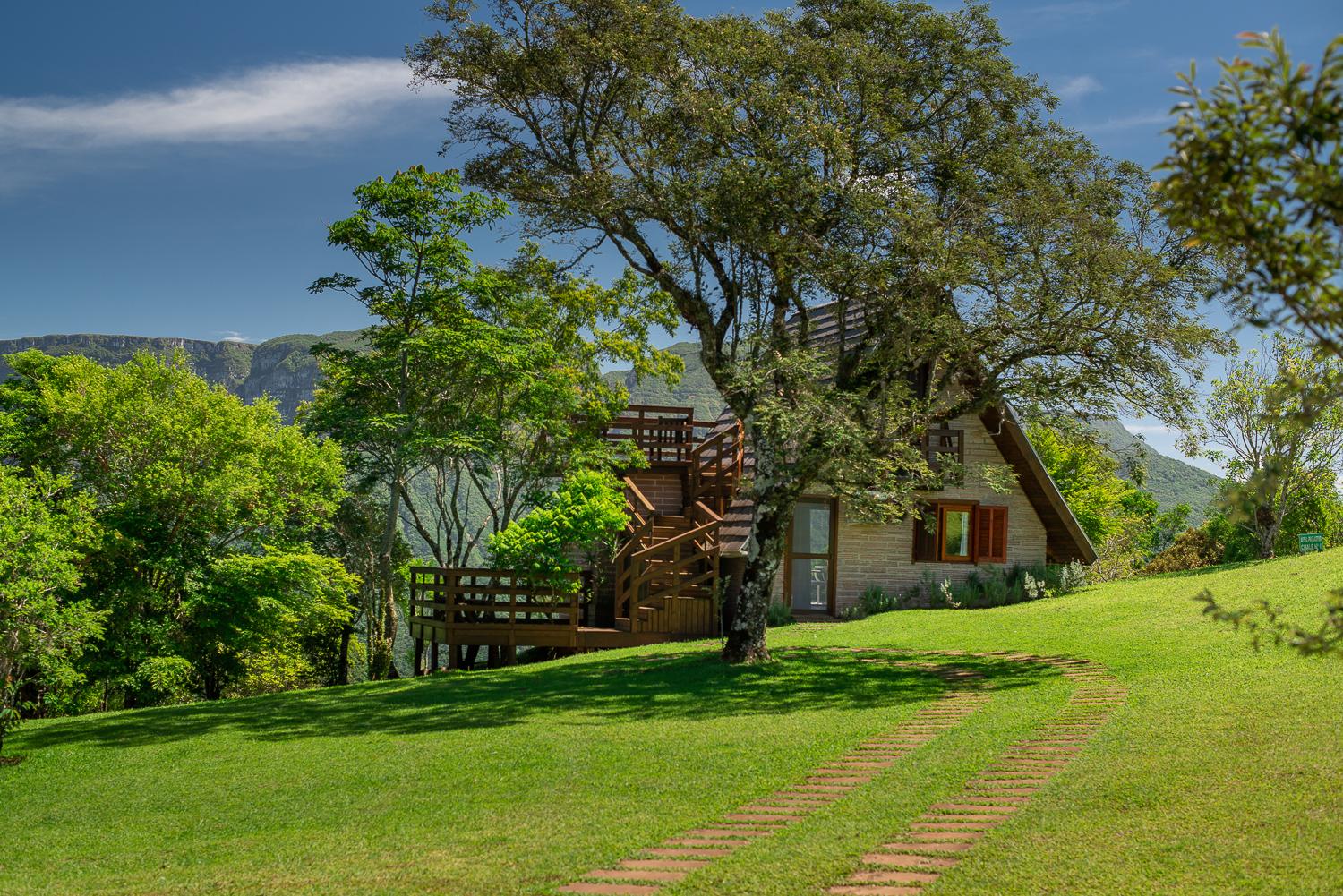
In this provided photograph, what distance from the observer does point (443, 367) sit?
2775cm

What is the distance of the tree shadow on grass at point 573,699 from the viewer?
14.3 metres

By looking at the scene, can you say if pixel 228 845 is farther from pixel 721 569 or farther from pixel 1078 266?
pixel 721 569

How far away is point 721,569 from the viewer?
25.0 meters

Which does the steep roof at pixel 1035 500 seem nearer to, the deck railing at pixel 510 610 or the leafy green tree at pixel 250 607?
the deck railing at pixel 510 610

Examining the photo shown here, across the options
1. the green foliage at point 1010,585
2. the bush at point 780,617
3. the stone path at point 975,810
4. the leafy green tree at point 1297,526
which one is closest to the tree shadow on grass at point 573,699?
the stone path at point 975,810

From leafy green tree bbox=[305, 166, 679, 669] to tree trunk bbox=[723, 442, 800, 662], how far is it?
8224mm

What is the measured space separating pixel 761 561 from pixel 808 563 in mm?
14363

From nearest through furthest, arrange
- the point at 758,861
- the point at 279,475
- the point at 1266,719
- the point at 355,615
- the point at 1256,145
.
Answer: the point at 1256,145 → the point at 758,861 → the point at 1266,719 → the point at 279,475 → the point at 355,615

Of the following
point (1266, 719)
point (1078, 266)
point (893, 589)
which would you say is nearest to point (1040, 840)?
point (1266, 719)

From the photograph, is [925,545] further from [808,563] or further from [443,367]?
[443,367]

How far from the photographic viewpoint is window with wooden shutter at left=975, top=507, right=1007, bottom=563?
2698 centimetres

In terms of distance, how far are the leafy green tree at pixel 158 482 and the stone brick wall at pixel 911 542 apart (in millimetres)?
12221

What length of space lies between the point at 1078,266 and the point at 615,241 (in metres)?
7.27

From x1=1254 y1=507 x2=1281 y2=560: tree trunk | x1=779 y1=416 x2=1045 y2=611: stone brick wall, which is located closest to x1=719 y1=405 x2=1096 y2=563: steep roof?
x1=779 y1=416 x2=1045 y2=611: stone brick wall
